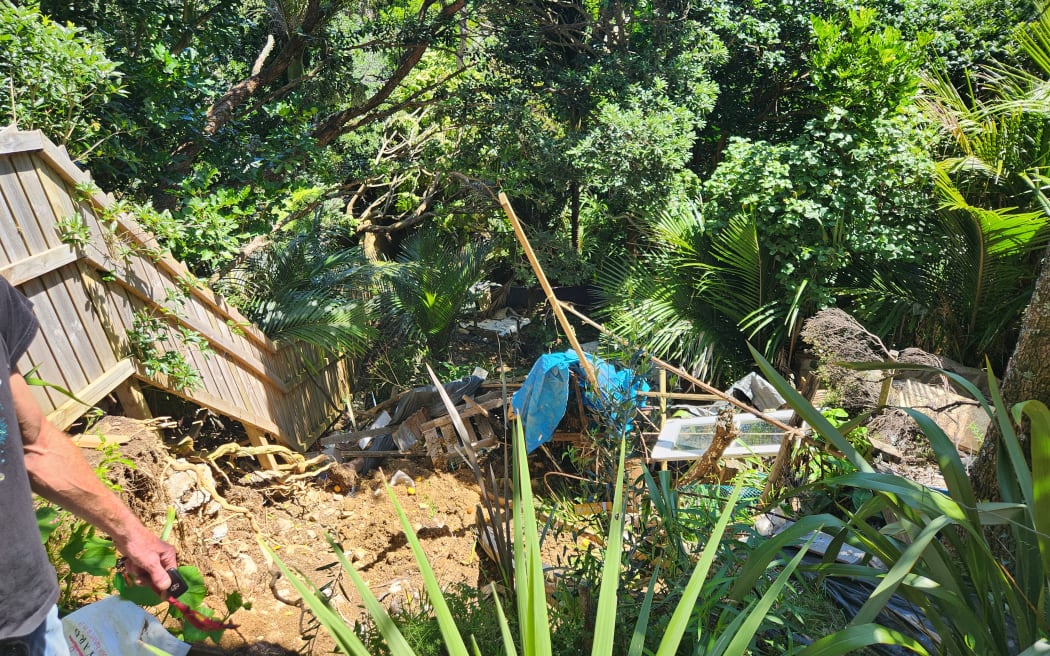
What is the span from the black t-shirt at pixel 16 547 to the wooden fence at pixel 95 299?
2.08 metres

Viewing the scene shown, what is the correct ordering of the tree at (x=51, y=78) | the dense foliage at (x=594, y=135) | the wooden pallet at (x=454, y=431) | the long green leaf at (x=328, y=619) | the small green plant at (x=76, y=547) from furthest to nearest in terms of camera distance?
the wooden pallet at (x=454, y=431) → the dense foliage at (x=594, y=135) → the tree at (x=51, y=78) → the small green plant at (x=76, y=547) → the long green leaf at (x=328, y=619)

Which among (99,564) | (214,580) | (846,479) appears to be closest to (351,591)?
(214,580)

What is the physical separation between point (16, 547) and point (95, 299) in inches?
107

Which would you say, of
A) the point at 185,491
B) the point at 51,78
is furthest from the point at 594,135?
the point at 185,491

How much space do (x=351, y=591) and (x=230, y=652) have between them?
2.92 ft

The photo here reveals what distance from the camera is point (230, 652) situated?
290 centimetres

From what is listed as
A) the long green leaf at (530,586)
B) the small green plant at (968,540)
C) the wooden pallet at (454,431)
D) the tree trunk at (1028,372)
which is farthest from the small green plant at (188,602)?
the wooden pallet at (454,431)

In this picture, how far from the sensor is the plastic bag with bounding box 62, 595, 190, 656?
1.82 meters

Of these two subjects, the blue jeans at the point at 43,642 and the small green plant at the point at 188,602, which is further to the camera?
the small green plant at the point at 188,602

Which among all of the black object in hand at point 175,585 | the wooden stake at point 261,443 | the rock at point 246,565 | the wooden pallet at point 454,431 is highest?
the black object in hand at point 175,585

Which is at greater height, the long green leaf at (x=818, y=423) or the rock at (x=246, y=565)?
the long green leaf at (x=818, y=423)

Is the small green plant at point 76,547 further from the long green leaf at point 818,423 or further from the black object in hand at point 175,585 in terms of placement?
the long green leaf at point 818,423

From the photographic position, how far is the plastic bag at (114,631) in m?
1.82

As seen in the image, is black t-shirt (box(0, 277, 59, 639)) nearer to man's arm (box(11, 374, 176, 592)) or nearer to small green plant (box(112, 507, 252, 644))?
man's arm (box(11, 374, 176, 592))
